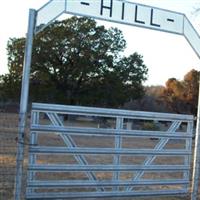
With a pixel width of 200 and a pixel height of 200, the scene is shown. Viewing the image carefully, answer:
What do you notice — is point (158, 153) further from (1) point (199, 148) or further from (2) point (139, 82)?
(2) point (139, 82)

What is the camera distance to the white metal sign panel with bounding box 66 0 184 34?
8719 mm

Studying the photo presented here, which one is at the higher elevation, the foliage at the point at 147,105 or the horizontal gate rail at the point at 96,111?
the foliage at the point at 147,105

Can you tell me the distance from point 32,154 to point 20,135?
0.92m

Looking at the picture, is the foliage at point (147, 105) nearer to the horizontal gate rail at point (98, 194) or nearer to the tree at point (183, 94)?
the tree at point (183, 94)

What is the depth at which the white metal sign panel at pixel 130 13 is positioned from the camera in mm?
8719

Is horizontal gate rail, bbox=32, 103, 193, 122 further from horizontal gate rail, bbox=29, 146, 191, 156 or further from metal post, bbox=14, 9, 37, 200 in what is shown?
metal post, bbox=14, 9, 37, 200

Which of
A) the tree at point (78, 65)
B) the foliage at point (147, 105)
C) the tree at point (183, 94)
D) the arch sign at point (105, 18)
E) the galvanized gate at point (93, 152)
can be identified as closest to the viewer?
the arch sign at point (105, 18)

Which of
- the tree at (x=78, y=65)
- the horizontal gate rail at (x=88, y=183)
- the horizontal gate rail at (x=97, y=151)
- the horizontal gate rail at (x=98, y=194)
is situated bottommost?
the horizontal gate rail at (x=98, y=194)

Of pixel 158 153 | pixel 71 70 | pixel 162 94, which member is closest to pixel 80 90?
pixel 71 70

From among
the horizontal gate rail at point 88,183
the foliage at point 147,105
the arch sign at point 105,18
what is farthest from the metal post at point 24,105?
the foliage at point 147,105

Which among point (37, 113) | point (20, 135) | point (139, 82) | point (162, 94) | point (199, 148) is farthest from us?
point (162, 94)

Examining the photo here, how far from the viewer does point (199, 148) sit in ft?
34.0

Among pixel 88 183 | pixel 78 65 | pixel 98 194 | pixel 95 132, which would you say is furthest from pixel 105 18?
pixel 78 65

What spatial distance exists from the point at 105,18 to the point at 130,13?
53 centimetres
